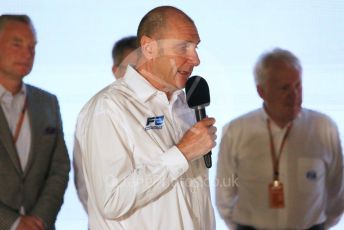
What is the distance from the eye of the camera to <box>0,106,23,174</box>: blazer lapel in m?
2.29

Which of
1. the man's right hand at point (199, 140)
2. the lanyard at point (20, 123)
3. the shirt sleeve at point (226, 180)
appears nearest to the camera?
the man's right hand at point (199, 140)

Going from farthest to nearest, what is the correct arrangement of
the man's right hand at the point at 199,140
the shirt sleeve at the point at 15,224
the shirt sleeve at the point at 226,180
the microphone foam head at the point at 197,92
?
the shirt sleeve at the point at 226,180, the shirt sleeve at the point at 15,224, the microphone foam head at the point at 197,92, the man's right hand at the point at 199,140

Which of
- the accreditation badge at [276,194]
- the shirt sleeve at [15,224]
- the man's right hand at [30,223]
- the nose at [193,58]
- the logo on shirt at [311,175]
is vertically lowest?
the accreditation badge at [276,194]

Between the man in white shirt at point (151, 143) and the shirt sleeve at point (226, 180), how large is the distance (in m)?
0.47

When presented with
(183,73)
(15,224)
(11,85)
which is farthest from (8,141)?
(183,73)

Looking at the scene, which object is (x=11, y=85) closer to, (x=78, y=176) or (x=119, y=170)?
(x=78, y=176)

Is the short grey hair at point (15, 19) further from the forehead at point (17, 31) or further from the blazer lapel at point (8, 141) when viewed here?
the blazer lapel at point (8, 141)

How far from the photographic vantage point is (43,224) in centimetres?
235

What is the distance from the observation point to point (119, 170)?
1.78 meters

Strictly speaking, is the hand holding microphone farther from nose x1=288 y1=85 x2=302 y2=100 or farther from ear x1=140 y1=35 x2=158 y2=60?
nose x1=288 y1=85 x2=302 y2=100

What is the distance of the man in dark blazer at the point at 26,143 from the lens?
228 cm

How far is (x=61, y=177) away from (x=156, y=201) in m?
0.64

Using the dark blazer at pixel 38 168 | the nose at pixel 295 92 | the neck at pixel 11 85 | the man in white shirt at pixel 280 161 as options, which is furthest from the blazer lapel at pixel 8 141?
the nose at pixel 295 92

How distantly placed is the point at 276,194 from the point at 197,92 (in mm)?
923
